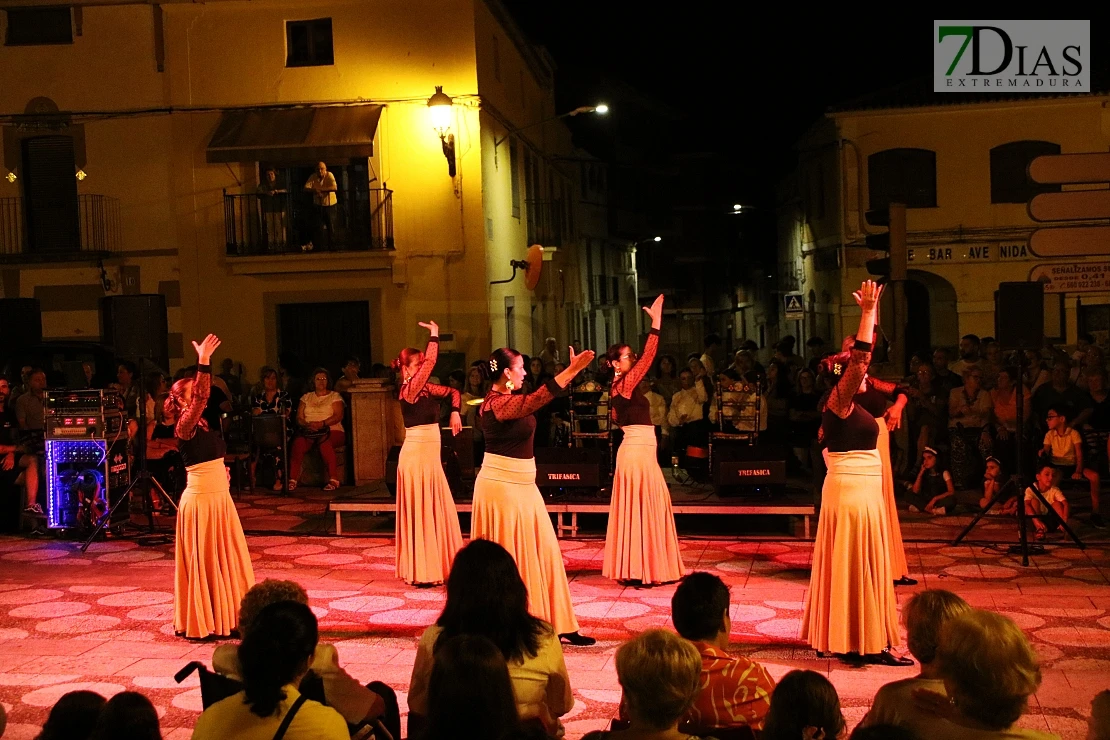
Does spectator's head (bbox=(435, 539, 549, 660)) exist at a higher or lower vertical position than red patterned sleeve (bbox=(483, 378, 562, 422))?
lower

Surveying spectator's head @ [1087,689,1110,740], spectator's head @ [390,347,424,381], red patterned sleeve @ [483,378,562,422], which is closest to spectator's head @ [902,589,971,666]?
spectator's head @ [1087,689,1110,740]

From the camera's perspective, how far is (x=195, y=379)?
27.9ft

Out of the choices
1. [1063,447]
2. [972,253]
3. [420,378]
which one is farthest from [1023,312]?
[972,253]

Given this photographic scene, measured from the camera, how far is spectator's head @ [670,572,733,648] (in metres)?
4.68

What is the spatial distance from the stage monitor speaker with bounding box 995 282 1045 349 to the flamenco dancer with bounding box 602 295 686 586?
9.72 feet

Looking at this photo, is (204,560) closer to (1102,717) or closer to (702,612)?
(702,612)

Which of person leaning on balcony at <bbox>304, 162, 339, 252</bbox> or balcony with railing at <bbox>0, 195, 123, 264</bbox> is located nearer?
person leaning on balcony at <bbox>304, 162, 339, 252</bbox>

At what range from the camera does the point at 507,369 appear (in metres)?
8.02

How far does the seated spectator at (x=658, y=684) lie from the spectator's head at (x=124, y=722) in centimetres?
139

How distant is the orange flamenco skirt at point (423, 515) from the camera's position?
33.6 ft

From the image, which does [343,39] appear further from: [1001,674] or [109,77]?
[1001,674]

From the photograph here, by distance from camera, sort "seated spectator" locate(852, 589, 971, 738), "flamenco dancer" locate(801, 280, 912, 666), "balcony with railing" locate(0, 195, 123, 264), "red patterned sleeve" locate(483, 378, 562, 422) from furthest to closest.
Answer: "balcony with railing" locate(0, 195, 123, 264)
"red patterned sleeve" locate(483, 378, 562, 422)
"flamenco dancer" locate(801, 280, 912, 666)
"seated spectator" locate(852, 589, 971, 738)

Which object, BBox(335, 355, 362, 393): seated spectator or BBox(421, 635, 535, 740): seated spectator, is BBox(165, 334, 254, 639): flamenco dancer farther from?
BBox(335, 355, 362, 393): seated spectator

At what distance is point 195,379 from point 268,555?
141 inches
